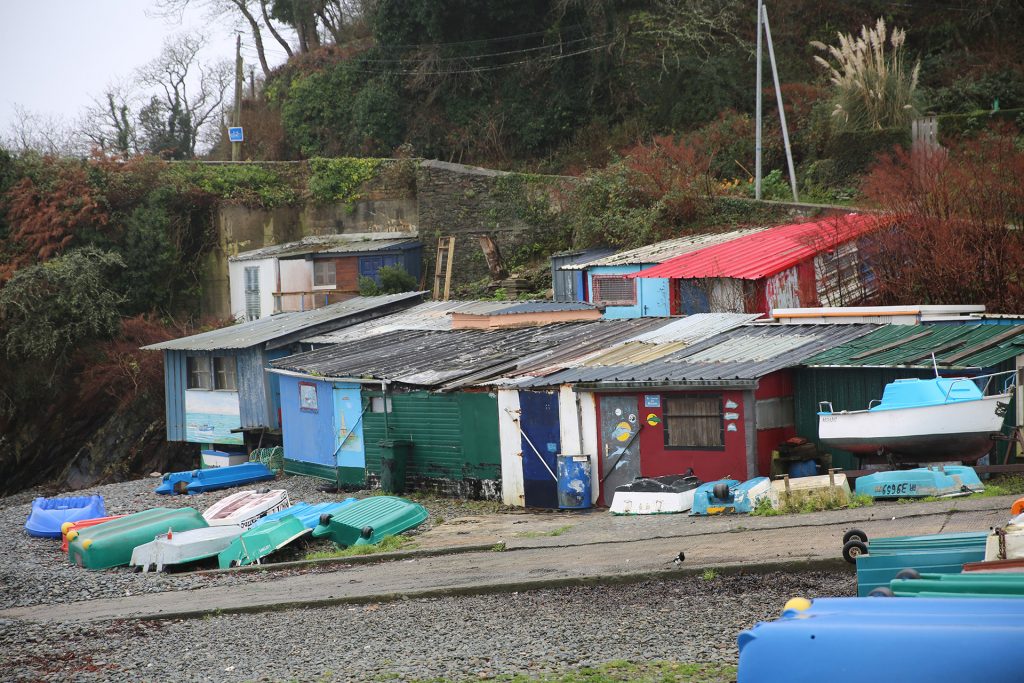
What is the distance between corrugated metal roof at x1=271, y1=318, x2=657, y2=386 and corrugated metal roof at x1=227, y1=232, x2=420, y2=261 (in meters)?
8.51

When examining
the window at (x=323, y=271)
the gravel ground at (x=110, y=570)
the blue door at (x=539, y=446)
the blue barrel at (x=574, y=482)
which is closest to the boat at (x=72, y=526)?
the gravel ground at (x=110, y=570)

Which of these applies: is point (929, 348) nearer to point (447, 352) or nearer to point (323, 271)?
point (447, 352)

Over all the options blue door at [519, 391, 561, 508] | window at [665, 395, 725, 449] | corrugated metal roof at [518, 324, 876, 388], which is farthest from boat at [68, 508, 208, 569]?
window at [665, 395, 725, 449]

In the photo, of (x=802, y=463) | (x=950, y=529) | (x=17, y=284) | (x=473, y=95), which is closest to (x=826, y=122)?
(x=473, y=95)

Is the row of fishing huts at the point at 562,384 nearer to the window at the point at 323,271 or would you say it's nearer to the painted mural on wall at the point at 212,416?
the painted mural on wall at the point at 212,416

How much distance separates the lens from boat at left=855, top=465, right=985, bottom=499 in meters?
13.6

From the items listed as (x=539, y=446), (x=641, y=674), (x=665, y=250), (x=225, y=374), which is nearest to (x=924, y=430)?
(x=539, y=446)

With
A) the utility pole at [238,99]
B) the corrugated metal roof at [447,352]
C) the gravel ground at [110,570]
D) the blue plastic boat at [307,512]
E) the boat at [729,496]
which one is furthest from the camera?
the utility pole at [238,99]

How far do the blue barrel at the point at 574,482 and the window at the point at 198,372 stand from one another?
44.0 ft

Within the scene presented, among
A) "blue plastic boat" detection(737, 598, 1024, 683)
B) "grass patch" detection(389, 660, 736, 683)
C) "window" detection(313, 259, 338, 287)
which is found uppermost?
"window" detection(313, 259, 338, 287)

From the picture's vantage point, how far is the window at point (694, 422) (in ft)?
54.0

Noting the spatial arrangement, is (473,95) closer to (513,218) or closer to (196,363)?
(513,218)

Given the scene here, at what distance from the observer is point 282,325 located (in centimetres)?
2803

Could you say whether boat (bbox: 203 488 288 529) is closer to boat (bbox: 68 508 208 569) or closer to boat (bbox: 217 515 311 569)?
boat (bbox: 68 508 208 569)
